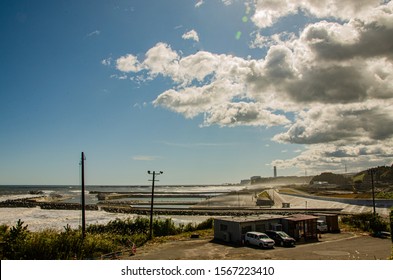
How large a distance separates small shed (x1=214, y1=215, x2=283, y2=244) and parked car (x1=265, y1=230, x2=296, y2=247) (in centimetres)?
164

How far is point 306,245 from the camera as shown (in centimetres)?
3384

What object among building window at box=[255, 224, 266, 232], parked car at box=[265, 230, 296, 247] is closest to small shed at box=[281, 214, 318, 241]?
building window at box=[255, 224, 266, 232]

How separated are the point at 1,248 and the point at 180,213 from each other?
60.7 meters

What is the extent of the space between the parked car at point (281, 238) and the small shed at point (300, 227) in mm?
3294

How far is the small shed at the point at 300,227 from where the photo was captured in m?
36.8

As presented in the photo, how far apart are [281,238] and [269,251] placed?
12.7 feet

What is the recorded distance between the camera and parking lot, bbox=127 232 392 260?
2758 cm

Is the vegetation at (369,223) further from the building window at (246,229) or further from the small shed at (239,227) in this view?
the building window at (246,229)

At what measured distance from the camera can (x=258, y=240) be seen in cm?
3147

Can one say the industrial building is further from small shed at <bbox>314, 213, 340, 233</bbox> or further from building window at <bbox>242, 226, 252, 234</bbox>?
small shed at <bbox>314, 213, 340, 233</bbox>

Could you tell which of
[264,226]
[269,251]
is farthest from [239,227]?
[269,251]

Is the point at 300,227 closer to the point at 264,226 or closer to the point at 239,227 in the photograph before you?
the point at 264,226

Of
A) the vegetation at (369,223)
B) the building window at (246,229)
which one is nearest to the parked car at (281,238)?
the building window at (246,229)
